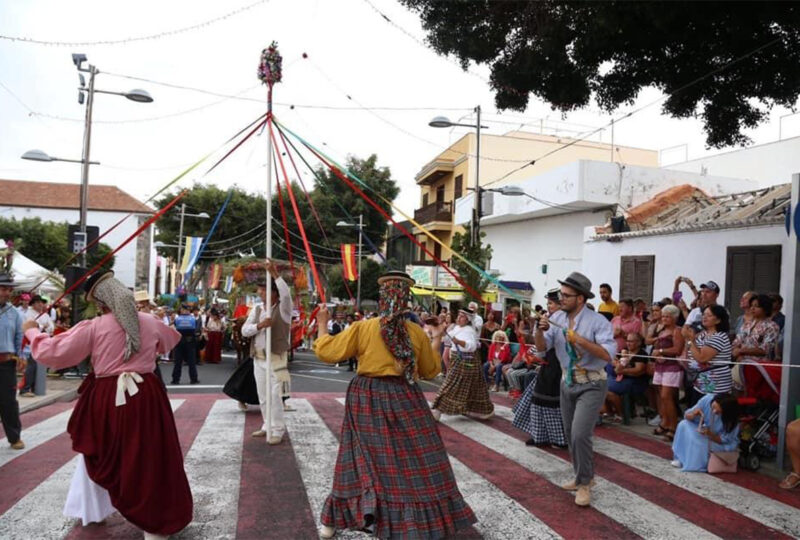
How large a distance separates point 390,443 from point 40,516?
107 inches

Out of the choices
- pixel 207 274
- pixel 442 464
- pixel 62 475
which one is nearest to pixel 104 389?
pixel 62 475

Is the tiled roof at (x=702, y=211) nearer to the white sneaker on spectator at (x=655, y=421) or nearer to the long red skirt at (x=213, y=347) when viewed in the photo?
the white sneaker on spectator at (x=655, y=421)

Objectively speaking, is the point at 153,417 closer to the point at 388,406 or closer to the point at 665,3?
the point at 388,406

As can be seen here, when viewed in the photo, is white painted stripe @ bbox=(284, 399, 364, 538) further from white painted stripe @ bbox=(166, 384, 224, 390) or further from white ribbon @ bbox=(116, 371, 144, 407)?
white painted stripe @ bbox=(166, 384, 224, 390)

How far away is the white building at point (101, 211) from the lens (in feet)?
180

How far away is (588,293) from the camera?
5.21 metres

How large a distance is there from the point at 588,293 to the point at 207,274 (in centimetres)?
3782

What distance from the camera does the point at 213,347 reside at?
1880 centimetres

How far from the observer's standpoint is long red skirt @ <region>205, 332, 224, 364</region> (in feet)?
61.1

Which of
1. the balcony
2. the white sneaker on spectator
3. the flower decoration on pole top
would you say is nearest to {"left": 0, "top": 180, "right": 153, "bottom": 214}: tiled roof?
the balcony

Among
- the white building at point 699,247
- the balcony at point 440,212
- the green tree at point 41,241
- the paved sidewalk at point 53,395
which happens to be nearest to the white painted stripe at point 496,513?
the paved sidewalk at point 53,395

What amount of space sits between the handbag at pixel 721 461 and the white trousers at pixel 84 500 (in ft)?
18.5

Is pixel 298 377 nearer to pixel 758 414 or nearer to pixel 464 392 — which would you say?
pixel 464 392

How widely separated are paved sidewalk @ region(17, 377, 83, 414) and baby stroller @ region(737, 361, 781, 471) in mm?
8292
